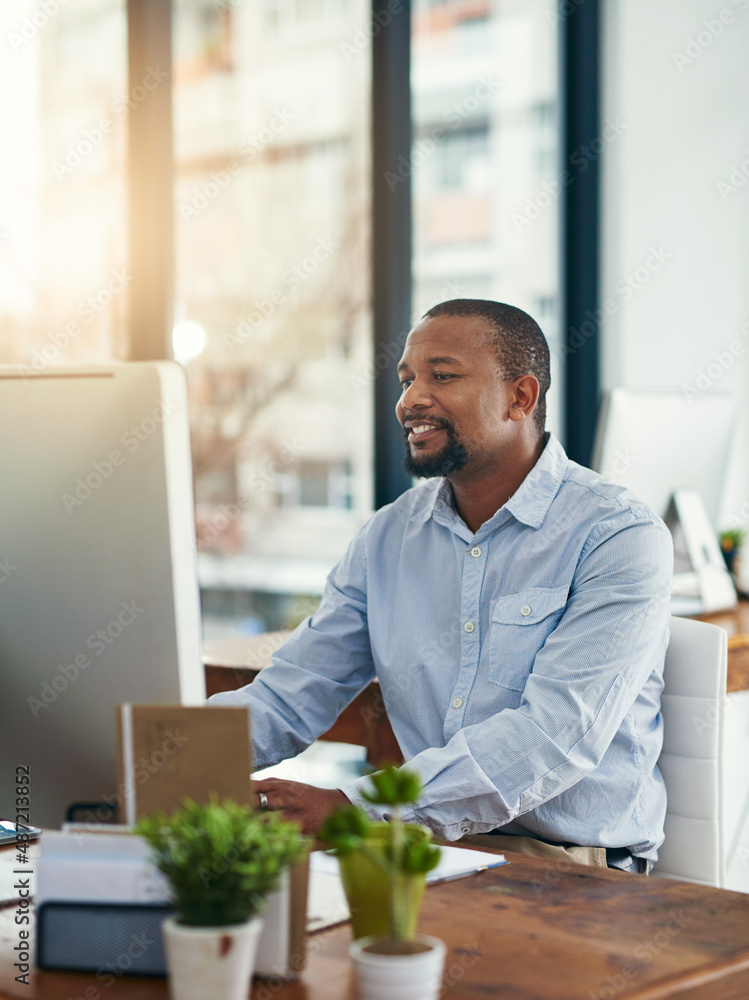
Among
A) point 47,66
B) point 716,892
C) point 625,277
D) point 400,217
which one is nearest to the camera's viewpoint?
point 716,892

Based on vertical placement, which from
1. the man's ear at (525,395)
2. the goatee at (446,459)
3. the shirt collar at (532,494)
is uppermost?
the man's ear at (525,395)

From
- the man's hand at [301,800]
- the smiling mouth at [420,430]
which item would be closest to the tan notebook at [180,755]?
the man's hand at [301,800]

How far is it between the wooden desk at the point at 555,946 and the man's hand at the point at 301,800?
0.70ft

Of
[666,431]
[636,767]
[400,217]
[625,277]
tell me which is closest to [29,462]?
[636,767]

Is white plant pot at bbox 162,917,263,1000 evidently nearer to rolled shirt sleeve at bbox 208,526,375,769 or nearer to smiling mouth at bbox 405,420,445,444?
rolled shirt sleeve at bbox 208,526,375,769

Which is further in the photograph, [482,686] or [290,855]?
[482,686]

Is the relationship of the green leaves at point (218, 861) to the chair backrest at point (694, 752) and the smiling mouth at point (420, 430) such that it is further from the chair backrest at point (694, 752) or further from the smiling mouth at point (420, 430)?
the smiling mouth at point (420, 430)

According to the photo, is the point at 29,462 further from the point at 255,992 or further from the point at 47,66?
the point at 47,66

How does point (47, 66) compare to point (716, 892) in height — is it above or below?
above

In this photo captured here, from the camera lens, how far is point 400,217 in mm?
2945

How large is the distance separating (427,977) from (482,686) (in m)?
0.85

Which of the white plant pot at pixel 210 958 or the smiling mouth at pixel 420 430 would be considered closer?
the white plant pot at pixel 210 958

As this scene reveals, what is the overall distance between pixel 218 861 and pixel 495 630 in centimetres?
88

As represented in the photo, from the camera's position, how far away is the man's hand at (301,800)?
1212 mm
